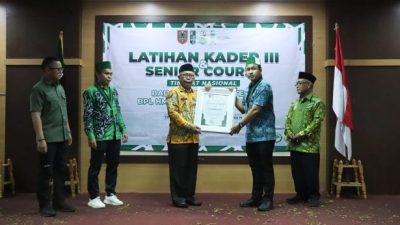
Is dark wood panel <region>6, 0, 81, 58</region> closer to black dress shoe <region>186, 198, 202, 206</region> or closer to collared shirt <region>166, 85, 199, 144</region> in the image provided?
collared shirt <region>166, 85, 199, 144</region>

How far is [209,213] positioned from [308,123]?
145 cm

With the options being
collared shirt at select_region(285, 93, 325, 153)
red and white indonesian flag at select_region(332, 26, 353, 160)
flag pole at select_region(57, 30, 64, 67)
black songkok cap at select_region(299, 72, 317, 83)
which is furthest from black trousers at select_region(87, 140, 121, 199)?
red and white indonesian flag at select_region(332, 26, 353, 160)

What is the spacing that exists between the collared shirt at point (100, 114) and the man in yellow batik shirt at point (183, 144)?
594mm

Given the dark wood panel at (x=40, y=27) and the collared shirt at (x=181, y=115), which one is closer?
the collared shirt at (x=181, y=115)

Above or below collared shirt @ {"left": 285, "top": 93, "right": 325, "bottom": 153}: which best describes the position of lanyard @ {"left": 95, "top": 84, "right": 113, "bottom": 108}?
above

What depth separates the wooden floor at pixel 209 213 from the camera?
4.24 m

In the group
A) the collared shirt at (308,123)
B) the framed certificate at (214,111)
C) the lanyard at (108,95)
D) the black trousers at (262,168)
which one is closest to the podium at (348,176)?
the collared shirt at (308,123)

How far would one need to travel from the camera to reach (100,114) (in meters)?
4.82

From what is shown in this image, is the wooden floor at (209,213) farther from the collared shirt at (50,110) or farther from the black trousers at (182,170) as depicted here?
the collared shirt at (50,110)

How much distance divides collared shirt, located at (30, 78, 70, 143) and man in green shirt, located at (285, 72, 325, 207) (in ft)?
7.81

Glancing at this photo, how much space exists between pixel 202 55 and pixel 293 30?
1166 millimetres

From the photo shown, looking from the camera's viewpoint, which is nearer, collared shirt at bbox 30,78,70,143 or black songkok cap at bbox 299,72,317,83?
collared shirt at bbox 30,78,70,143

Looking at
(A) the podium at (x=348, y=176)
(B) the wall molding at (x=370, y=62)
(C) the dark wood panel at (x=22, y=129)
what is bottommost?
(A) the podium at (x=348, y=176)

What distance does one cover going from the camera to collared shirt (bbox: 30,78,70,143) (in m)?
4.37
